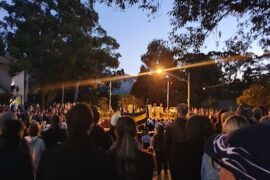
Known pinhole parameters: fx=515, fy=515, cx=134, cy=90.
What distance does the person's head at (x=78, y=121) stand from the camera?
4.05 meters

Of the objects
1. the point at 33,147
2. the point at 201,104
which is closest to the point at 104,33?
the point at 201,104

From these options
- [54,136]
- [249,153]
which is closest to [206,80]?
[54,136]

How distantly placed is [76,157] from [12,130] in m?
1.31

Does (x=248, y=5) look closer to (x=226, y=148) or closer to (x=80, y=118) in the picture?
(x=80, y=118)

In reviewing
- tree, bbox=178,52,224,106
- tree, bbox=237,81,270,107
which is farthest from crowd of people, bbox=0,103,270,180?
tree, bbox=178,52,224,106

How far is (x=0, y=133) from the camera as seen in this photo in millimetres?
5160

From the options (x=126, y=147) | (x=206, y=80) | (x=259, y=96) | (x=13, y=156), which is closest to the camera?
(x=13, y=156)

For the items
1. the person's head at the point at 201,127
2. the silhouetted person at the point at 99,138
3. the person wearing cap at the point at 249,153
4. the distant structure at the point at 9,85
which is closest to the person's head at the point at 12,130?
the silhouetted person at the point at 99,138

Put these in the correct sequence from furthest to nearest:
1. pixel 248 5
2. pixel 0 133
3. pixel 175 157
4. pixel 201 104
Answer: pixel 201 104, pixel 248 5, pixel 175 157, pixel 0 133

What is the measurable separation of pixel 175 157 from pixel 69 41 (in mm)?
50310

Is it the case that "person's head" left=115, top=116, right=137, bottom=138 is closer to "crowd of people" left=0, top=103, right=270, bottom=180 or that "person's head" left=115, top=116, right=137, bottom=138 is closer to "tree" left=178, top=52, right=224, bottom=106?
"crowd of people" left=0, top=103, right=270, bottom=180

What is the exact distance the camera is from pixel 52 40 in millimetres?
54562

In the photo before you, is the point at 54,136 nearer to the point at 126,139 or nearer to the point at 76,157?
the point at 126,139

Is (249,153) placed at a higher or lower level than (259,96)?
lower
